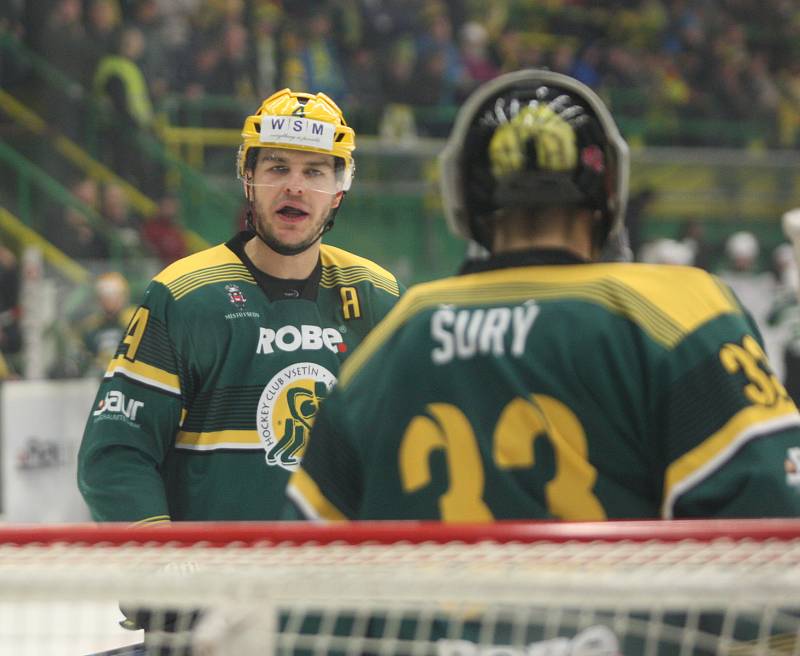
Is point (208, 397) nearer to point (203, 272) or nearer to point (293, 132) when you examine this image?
point (203, 272)

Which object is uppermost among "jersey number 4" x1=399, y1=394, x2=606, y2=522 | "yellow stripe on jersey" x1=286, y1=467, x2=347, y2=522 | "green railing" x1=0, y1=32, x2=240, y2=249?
"green railing" x1=0, y1=32, x2=240, y2=249

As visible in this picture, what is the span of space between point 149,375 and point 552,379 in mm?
1652

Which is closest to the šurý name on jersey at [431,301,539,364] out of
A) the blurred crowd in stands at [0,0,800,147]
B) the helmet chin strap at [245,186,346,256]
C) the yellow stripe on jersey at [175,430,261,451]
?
the yellow stripe on jersey at [175,430,261,451]

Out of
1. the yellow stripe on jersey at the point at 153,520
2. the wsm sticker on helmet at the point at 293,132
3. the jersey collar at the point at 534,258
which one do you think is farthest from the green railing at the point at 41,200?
the jersey collar at the point at 534,258

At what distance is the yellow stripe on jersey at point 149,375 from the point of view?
11.0 feet

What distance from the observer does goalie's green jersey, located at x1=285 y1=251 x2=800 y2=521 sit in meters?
1.85

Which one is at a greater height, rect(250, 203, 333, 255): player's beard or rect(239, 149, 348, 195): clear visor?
rect(239, 149, 348, 195): clear visor

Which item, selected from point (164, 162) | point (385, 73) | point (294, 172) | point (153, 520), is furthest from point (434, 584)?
point (385, 73)

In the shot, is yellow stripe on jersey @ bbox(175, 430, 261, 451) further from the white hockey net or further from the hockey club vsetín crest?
the white hockey net

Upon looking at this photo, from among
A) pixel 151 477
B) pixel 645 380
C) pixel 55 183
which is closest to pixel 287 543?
pixel 645 380

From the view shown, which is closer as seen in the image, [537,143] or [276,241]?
[537,143]

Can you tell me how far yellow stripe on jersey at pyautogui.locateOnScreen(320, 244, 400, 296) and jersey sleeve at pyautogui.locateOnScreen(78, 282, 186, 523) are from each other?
45 cm

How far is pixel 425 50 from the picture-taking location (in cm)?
1280

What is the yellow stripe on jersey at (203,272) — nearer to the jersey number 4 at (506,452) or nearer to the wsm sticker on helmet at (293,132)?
the wsm sticker on helmet at (293,132)
